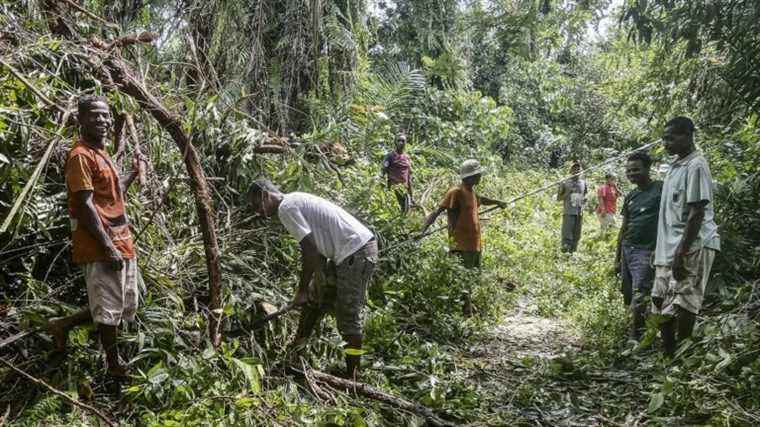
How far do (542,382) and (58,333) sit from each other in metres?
3.13

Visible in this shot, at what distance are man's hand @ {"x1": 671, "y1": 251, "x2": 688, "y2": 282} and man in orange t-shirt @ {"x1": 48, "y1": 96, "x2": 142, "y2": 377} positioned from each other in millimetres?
3247

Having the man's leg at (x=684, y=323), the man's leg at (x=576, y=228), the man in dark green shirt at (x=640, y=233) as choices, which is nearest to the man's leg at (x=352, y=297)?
the man's leg at (x=684, y=323)

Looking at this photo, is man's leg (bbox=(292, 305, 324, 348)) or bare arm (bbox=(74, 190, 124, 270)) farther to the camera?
man's leg (bbox=(292, 305, 324, 348))

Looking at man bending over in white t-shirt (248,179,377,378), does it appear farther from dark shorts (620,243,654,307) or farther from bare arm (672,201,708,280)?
dark shorts (620,243,654,307)

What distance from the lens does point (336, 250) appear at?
411 cm

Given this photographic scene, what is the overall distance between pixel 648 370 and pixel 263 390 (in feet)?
8.62

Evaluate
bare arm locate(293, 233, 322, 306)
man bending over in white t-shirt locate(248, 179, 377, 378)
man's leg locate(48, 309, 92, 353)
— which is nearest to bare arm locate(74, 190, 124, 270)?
man's leg locate(48, 309, 92, 353)

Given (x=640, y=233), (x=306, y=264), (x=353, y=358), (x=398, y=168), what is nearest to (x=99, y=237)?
(x=306, y=264)

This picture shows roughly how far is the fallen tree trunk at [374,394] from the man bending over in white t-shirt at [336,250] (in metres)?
0.16

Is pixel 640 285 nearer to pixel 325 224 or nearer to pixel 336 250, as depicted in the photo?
pixel 336 250

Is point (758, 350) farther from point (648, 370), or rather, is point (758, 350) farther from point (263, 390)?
point (263, 390)

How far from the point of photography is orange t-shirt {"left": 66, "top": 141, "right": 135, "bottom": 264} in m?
3.32

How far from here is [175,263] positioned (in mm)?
4527

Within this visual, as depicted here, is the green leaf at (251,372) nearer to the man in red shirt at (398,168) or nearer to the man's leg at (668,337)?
the man's leg at (668,337)
